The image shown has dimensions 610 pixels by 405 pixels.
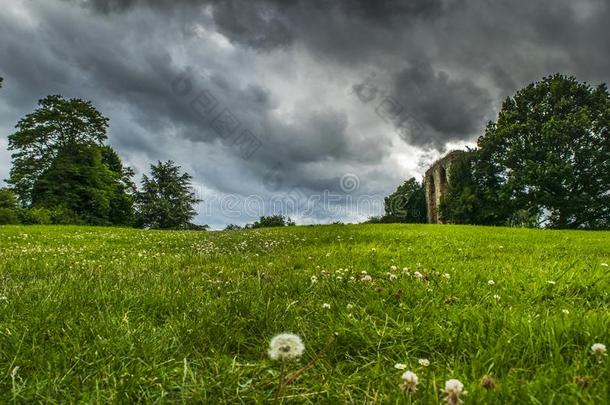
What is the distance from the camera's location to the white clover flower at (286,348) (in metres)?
1.56

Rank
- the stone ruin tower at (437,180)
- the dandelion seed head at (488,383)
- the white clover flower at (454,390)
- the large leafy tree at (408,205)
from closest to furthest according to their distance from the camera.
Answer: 1. the white clover flower at (454,390)
2. the dandelion seed head at (488,383)
3. the stone ruin tower at (437,180)
4. the large leafy tree at (408,205)

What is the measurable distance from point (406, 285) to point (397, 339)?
4.25 ft

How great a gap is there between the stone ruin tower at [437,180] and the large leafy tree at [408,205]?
8149 millimetres

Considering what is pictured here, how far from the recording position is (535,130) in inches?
1638

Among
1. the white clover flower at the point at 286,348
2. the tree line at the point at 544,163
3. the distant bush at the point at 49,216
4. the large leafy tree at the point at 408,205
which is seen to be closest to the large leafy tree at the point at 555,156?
the tree line at the point at 544,163

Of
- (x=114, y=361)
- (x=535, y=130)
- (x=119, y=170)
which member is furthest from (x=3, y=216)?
(x=535, y=130)

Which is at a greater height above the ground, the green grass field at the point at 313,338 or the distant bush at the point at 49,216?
the distant bush at the point at 49,216

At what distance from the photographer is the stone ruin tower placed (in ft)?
190

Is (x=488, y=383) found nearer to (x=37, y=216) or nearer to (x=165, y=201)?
(x=37, y=216)

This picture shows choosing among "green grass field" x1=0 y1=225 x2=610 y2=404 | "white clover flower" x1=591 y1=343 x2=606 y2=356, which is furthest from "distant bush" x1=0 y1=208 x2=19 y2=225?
"white clover flower" x1=591 y1=343 x2=606 y2=356

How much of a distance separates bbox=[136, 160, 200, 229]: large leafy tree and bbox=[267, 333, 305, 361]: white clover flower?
7594cm

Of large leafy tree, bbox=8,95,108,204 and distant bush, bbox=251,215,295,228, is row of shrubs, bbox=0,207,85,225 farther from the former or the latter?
distant bush, bbox=251,215,295,228

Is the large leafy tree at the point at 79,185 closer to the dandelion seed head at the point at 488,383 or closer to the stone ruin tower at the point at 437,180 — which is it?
the stone ruin tower at the point at 437,180

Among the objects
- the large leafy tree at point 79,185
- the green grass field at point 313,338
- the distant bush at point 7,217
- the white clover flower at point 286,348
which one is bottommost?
the green grass field at point 313,338
